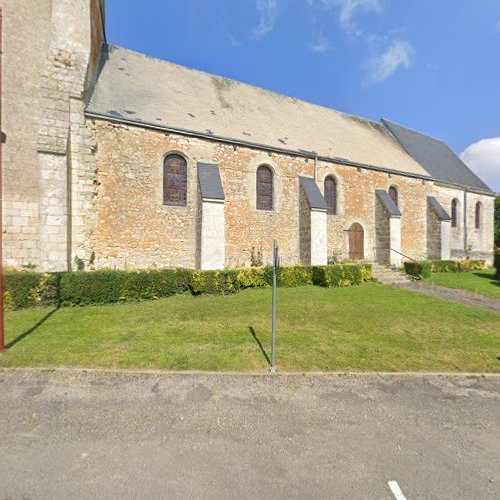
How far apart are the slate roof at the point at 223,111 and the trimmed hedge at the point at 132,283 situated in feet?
22.5

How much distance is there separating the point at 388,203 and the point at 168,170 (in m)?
13.3

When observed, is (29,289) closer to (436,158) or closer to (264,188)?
(264,188)

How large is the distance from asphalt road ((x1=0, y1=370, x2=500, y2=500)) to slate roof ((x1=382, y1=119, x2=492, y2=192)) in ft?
72.6

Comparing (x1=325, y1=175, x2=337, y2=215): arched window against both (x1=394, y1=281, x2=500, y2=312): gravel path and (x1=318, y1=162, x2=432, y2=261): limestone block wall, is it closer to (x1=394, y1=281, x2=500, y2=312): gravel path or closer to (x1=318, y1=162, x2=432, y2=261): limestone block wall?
(x1=318, y1=162, x2=432, y2=261): limestone block wall

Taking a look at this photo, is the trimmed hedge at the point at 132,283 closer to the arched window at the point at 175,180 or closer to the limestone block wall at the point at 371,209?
the arched window at the point at 175,180

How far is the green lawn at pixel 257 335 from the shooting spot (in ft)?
14.9

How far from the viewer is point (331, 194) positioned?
53.2 ft

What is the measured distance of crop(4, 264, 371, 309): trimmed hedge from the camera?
7.74 metres

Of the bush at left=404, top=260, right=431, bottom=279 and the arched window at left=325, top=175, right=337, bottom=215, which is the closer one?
the bush at left=404, top=260, right=431, bottom=279

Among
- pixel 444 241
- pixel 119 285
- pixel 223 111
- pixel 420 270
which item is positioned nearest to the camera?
pixel 119 285

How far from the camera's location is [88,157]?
1055 cm

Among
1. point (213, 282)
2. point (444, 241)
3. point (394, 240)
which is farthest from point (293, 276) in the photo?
point (444, 241)

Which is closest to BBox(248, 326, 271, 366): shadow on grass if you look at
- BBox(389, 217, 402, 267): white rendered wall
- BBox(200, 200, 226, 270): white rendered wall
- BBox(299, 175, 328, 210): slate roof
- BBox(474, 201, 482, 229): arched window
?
BBox(200, 200, 226, 270): white rendered wall

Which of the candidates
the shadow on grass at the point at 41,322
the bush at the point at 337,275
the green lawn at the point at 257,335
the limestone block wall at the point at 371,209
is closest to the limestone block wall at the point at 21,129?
the shadow on grass at the point at 41,322
